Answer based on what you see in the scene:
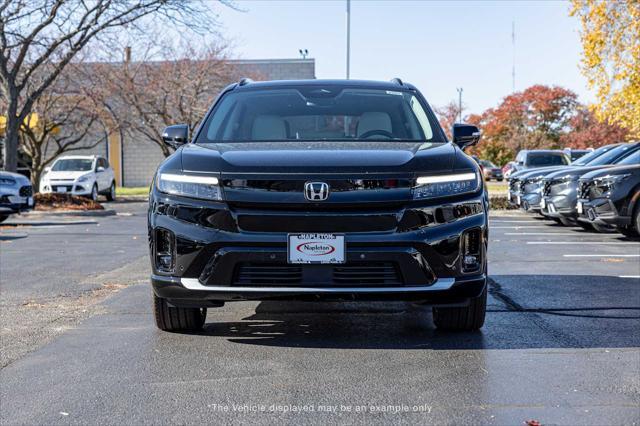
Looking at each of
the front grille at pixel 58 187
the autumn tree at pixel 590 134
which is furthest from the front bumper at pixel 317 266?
the autumn tree at pixel 590 134

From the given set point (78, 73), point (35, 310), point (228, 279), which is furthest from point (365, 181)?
point (78, 73)

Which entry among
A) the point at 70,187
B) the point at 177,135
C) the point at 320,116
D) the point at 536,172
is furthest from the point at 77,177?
the point at 320,116

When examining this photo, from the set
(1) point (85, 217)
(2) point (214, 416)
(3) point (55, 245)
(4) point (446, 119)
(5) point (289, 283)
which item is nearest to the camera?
(2) point (214, 416)

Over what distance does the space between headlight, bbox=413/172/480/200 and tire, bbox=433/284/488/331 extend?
0.76m

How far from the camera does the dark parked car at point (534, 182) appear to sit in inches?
633

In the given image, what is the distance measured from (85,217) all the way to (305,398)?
16.7 m

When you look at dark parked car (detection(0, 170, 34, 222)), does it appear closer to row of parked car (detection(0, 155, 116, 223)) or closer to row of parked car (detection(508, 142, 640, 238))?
row of parked car (detection(0, 155, 116, 223))

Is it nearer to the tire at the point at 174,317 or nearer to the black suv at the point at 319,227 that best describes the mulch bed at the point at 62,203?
the tire at the point at 174,317

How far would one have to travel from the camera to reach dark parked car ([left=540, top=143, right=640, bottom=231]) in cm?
1412

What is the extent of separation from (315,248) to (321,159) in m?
0.54

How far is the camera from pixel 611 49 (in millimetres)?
19438

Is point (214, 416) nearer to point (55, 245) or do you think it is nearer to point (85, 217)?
point (55, 245)

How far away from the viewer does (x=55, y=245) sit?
1162 cm

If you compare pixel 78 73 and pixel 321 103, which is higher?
pixel 78 73
